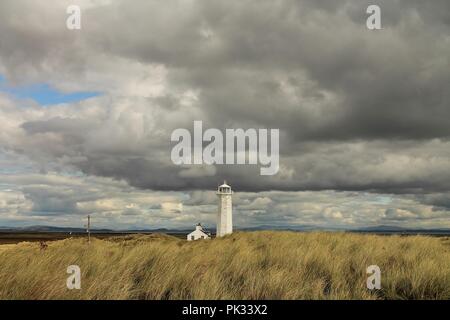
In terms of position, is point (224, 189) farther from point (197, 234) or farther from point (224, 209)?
point (197, 234)

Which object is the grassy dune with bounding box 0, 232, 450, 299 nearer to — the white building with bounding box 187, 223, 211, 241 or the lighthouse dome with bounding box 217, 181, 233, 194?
the lighthouse dome with bounding box 217, 181, 233, 194

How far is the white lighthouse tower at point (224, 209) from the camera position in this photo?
150 ft

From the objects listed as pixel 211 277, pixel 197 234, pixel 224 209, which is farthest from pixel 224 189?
pixel 211 277

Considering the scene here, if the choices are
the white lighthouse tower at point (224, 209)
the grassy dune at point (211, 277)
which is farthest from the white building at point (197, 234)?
the grassy dune at point (211, 277)

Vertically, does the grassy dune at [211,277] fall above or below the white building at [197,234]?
above

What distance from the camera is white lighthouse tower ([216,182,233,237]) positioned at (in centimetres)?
4566

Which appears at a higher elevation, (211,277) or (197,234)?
(211,277)

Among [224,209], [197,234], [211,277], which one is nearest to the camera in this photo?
[211,277]

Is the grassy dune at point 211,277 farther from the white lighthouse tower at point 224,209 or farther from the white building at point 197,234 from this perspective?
the white building at point 197,234

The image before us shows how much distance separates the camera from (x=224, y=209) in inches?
1818

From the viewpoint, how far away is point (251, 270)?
31.6ft
